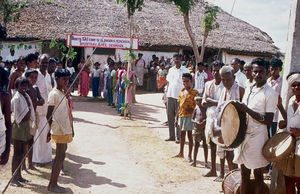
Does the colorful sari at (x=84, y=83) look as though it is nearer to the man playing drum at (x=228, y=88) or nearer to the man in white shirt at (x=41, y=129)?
the man in white shirt at (x=41, y=129)

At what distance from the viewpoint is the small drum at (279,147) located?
141 inches

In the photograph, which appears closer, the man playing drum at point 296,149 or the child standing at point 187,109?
the man playing drum at point 296,149

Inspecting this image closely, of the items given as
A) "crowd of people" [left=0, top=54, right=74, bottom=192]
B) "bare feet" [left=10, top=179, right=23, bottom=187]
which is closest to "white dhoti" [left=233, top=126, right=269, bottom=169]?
"crowd of people" [left=0, top=54, right=74, bottom=192]

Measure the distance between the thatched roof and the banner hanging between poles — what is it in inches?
301

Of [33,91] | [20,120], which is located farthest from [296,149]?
[33,91]

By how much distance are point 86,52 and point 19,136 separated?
13918 millimetres

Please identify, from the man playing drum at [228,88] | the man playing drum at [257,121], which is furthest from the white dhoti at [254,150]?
the man playing drum at [228,88]

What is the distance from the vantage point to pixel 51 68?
6027mm

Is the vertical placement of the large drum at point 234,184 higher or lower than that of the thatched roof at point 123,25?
lower

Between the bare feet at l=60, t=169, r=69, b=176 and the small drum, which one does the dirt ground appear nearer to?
the bare feet at l=60, t=169, r=69, b=176

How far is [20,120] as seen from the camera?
15.9 feet

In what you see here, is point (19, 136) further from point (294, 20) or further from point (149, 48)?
point (149, 48)

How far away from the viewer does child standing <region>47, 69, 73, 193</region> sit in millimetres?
4582

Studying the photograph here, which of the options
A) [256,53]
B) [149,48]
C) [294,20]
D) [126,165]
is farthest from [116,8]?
[294,20]
